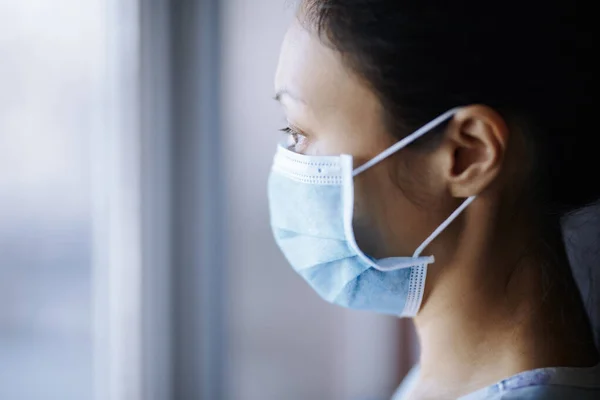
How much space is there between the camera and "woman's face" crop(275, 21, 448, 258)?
81cm

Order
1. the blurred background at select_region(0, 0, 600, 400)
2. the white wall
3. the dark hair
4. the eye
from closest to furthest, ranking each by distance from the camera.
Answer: the dark hair, the eye, the blurred background at select_region(0, 0, 600, 400), the white wall

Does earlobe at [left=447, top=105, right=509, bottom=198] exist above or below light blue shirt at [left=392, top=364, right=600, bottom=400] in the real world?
above

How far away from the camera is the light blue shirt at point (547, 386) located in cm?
79

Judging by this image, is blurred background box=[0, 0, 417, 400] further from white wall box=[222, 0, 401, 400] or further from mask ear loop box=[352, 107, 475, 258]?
mask ear loop box=[352, 107, 475, 258]

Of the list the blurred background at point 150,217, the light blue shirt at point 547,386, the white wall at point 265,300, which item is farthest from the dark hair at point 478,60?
the white wall at point 265,300

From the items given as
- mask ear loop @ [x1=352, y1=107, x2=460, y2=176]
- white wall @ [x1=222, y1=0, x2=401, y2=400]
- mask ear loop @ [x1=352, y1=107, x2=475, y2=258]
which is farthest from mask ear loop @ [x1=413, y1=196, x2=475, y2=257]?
white wall @ [x1=222, y1=0, x2=401, y2=400]

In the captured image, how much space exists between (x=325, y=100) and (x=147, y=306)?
0.84 m

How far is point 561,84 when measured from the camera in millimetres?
788

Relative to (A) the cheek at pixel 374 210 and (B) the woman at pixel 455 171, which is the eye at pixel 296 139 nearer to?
(B) the woman at pixel 455 171

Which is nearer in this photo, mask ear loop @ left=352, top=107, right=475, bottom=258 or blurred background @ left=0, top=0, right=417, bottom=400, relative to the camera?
mask ear loop @ left=352, top=107, right=475, bottom=258

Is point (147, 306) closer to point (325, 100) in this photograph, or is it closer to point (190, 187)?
point (190, 187)

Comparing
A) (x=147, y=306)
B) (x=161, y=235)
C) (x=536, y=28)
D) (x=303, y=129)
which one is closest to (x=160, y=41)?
(x=161, y=235)

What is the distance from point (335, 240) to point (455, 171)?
176mm

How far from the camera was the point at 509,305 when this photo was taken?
837 mm
